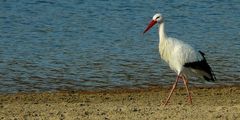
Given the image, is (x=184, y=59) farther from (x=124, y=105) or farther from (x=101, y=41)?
(x=101, y=41)

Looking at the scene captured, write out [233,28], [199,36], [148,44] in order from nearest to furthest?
[148,44], [199,36], [233,28]

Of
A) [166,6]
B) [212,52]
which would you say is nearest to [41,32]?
[212,52]

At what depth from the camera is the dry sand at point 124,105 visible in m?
10.8

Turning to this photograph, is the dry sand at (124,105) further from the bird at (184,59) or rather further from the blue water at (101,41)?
the blue water at (101,41)

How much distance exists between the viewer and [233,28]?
77.7 feet

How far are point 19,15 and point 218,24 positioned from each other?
6582 mm

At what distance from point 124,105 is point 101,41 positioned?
307 inches

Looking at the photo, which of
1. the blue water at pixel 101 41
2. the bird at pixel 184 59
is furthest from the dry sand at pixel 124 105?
the blue water at pixel 101 41

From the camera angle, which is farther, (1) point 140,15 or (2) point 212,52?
(1) point 140,15

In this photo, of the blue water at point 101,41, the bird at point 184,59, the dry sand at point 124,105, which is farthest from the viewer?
the blue water at point 101,41

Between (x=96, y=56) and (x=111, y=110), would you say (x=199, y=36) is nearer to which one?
(x=96, y=56)

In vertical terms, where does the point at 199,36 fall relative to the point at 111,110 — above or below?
below

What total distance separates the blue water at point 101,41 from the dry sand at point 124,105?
72cm

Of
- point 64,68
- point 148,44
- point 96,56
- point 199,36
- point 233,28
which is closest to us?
point 64,68
